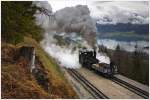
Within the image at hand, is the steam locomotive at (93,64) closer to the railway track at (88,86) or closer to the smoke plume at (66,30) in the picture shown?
the smoke plume at (66,30)

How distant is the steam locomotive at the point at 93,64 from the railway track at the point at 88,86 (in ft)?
0.87

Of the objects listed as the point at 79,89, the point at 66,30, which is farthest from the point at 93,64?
the point at 66,30

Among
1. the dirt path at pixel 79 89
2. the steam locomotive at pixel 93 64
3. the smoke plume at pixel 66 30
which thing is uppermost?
the smoke plume at pixel 66 30

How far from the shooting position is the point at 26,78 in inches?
378

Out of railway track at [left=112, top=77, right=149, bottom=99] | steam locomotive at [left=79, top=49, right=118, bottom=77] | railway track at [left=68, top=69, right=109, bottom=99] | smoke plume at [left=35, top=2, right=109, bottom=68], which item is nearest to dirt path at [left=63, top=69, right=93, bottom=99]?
railway track at [left=68, top=69, right=109, bottom=99]

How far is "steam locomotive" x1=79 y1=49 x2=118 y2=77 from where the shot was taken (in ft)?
32.6

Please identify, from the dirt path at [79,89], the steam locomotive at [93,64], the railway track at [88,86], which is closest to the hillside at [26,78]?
the dirt path at [79,89]

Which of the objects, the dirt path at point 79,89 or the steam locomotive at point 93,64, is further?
the steam locomotive at point 93,64

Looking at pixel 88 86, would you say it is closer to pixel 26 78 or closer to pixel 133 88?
pixel 133 88

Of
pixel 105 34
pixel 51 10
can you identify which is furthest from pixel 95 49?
pixel 51 10

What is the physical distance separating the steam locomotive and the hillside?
1.59 ft

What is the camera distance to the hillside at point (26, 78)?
9516 millimetres

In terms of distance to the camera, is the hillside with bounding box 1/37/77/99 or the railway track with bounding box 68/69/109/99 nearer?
the hillside with bounding box 1/37/77/99

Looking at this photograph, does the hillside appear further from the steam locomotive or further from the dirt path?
the steam locomotive
